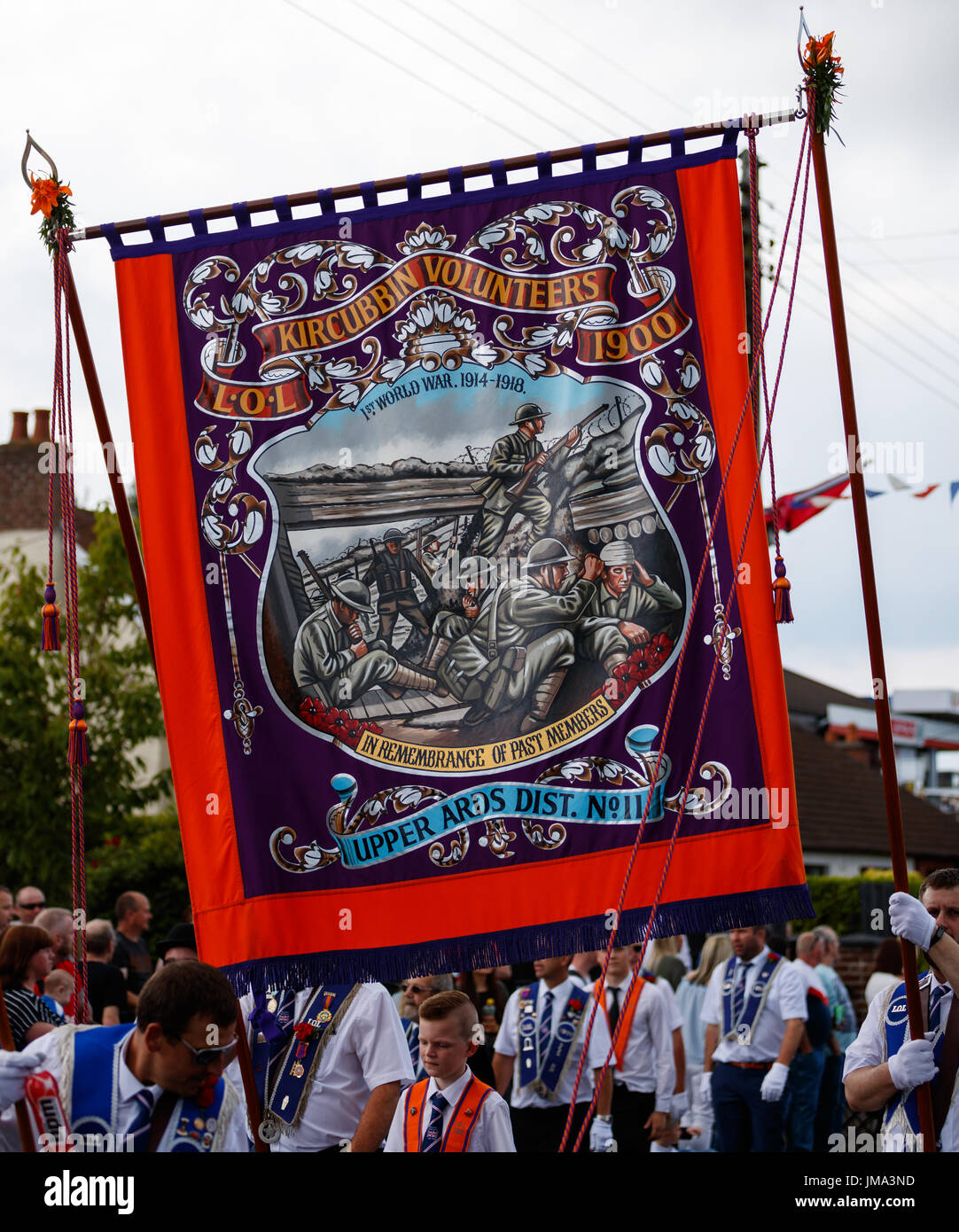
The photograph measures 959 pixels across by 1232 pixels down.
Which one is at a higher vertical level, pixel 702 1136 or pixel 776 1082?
pixel 776 1082

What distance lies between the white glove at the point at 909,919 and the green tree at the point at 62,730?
12050 mm

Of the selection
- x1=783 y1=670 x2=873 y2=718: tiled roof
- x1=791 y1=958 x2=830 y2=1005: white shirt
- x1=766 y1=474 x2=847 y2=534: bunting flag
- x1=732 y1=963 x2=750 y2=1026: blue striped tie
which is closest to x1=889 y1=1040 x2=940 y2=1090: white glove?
x1=732 y1=963 x2=750 y2=1026: blue striped tie

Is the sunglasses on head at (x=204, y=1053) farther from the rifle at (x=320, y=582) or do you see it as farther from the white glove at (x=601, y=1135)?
the white glove at (x=601, y=1135)

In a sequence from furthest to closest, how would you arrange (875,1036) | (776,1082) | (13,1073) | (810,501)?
(810,501) → (776,1082) → (875,1036) → (13,1073)

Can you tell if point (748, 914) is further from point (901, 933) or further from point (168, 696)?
point (168, 696)

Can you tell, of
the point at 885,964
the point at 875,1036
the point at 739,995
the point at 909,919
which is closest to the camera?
the point at 909,919

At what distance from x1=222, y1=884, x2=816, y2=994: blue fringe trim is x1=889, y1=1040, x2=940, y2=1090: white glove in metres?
0.53

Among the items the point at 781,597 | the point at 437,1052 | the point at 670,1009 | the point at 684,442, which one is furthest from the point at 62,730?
the point at 781,597

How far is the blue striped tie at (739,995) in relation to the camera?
336 inches

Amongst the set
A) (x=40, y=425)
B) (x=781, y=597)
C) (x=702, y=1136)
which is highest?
(x=40, y=425)

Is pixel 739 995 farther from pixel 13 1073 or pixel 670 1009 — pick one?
pixel 13 1073

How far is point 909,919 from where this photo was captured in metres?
3.51

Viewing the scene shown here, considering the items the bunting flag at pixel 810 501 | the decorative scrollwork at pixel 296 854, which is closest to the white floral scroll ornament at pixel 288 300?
the decorative scrollwork at pixel 296 854

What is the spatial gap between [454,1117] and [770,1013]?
15.7 ft
